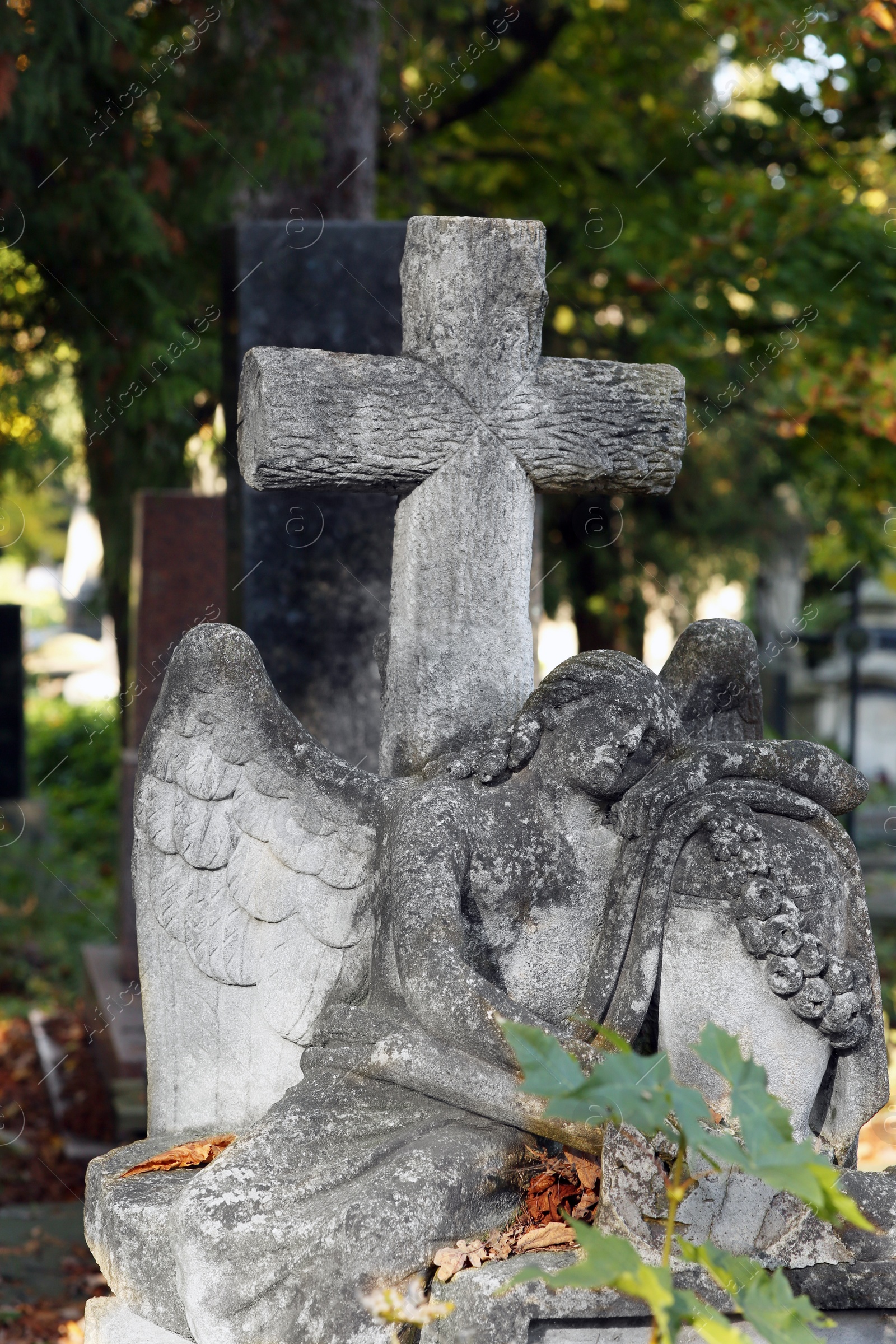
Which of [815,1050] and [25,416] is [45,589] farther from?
[815,1050]

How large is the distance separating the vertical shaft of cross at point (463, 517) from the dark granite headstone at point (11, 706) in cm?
626

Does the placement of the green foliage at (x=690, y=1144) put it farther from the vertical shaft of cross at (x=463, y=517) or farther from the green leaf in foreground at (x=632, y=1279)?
the vertical shaft of cross at (x=463, y=517)

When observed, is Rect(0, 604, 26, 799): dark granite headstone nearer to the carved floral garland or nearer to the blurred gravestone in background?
the blurred gravestone in background

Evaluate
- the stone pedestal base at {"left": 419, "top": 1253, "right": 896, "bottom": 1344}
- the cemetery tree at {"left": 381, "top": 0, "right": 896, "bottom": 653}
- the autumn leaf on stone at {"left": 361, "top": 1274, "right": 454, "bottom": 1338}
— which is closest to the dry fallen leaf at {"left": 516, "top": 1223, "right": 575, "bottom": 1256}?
the stone pedestal base at {"left": 419, "top": 1253, "right": 896, "bottom": 1344}

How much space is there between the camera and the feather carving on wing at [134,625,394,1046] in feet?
10.1

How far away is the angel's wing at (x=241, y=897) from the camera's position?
307 centimetres

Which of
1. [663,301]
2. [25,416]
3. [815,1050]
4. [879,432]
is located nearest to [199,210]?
[25,416]

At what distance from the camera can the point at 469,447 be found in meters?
3.30

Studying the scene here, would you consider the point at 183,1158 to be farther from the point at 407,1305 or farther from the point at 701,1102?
the point at 701,1102

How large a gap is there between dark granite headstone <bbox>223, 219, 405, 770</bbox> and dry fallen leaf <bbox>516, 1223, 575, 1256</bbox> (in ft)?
10.3

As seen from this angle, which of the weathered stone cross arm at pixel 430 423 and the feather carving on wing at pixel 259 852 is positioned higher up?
the weathered stone cross arm at pixel 430 423

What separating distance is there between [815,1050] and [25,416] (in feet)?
21.5

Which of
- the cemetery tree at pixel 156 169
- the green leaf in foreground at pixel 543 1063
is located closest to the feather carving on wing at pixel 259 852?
the green leaf in foreground at pixel 543 1063

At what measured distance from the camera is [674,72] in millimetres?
10875
